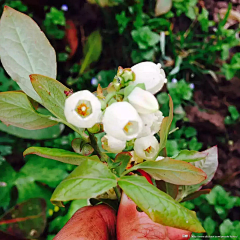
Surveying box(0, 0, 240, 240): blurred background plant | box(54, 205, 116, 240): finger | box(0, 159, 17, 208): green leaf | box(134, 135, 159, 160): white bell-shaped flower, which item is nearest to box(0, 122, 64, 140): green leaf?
box(0, 0, 240, 240): blurred background plant

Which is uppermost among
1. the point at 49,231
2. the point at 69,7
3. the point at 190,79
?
the point at 69,7

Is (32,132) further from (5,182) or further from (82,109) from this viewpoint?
(82,109)

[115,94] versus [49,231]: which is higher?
[115,94]

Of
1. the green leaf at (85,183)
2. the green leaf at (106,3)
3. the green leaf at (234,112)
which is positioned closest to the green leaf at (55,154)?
the green leaf at (85,183)

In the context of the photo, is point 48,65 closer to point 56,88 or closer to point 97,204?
point 56,88

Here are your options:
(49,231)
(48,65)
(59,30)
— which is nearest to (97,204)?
(48,65)

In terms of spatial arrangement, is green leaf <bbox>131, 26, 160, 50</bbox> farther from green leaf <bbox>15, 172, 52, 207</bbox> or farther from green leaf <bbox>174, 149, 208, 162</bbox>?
green leaf <bbox>174, 149, 208, 162</bbox>

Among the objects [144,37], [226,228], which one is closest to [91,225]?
Result: [226,228]
